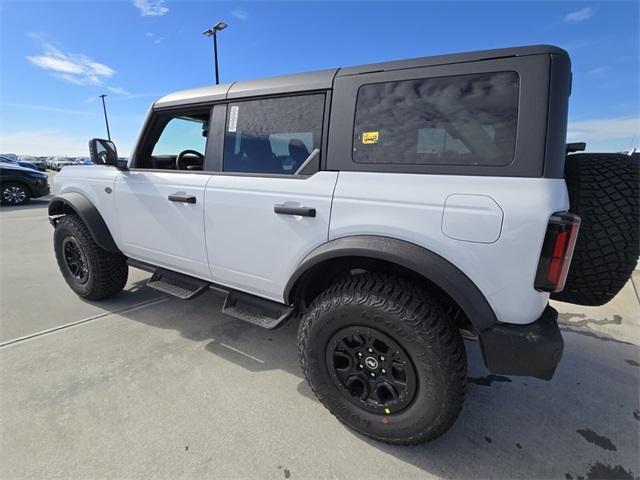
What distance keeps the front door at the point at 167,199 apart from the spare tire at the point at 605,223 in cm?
223

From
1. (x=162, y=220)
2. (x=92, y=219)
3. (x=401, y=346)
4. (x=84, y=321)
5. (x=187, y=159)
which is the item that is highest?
(x=187, y=159)

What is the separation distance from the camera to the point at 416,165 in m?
1.64

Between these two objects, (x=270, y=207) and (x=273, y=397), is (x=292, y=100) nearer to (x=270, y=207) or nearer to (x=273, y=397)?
(x=270, y=207)

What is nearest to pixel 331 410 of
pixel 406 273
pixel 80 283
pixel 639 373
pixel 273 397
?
pixel 273 397

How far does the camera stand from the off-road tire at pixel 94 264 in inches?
126

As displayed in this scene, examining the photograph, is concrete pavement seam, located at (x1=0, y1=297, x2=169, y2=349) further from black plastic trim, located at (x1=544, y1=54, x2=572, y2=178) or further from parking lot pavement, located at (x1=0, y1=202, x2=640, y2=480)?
black plastic trim, located at (x1=544, y1=54, x2=572, y2=178)

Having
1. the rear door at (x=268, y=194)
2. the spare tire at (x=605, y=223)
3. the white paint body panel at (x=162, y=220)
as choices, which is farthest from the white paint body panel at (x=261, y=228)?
the spare tire at (x=605, y=223)

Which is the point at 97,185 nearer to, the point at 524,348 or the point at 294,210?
the point at 294,210

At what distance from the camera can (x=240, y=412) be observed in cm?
201

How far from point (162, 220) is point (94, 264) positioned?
3.78 ft

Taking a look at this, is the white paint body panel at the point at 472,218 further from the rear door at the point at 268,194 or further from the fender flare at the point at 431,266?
the rear door at the point at 268,194

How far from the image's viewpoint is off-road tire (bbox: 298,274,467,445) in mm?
1586

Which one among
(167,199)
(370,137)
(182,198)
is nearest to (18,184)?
(167,199)

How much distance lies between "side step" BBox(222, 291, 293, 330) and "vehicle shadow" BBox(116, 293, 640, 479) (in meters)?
0.44
